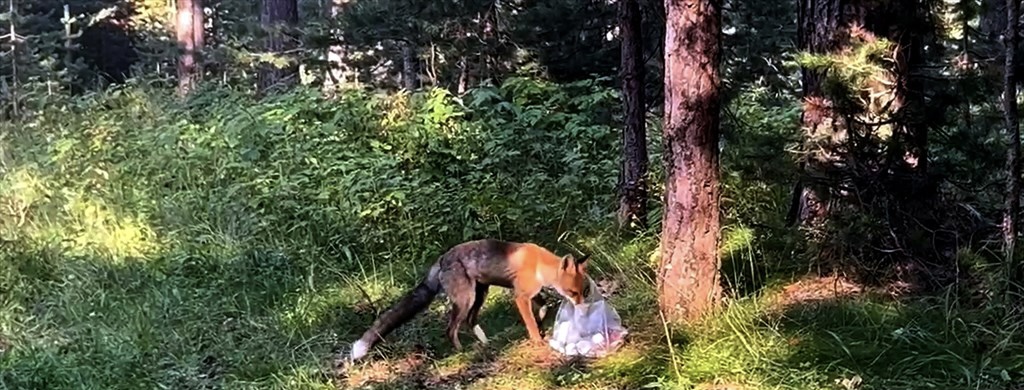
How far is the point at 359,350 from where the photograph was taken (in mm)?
5035

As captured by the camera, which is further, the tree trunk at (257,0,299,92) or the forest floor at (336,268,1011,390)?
the tree trunk at (257,0,299,92)

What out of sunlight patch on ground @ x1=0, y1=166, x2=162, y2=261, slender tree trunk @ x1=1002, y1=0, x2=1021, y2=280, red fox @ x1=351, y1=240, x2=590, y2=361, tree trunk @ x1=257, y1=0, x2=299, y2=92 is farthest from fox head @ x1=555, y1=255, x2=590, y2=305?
tree trunk @ x1=257, y1=0, x2=299, y2=92

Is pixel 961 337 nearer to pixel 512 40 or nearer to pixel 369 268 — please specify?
pixel 369 268

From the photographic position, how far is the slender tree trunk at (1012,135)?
14.8 feet

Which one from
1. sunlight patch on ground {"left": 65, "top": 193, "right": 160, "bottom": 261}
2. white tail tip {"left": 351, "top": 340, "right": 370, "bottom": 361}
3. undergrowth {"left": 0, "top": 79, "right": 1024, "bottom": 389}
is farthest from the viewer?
sunlight patch on ground {"left": 65, "top": 193, "right": 160, "bottom": 261}

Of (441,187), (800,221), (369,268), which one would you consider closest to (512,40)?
(441,187)

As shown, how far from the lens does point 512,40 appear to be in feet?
37.7

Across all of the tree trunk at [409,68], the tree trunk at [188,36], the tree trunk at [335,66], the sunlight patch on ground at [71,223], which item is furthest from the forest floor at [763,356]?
the tree trunk at [188,36]

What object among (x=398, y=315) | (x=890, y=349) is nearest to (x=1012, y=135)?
(x=890, y=349)

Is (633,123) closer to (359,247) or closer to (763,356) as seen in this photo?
(359,247)

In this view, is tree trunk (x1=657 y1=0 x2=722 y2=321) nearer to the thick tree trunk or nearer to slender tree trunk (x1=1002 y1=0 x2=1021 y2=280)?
slender tree trunk (x1=1002 y1=0 x2=1021 y2=280)

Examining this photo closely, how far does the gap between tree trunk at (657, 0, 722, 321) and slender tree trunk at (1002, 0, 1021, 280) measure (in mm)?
1475

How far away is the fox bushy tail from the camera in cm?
507

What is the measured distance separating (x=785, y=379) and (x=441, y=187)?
14.8 feet
